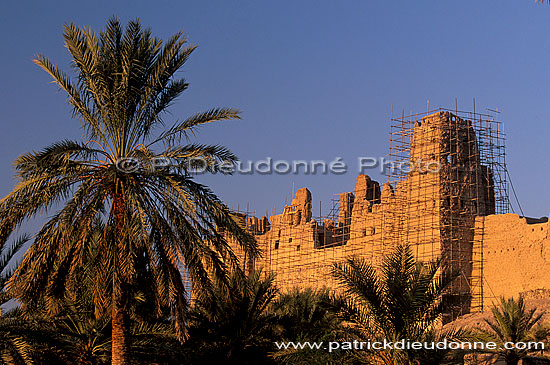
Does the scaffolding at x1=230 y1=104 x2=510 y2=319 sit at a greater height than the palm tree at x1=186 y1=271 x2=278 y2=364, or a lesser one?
greater

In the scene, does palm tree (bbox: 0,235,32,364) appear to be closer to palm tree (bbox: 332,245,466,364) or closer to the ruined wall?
palm tree (bbox: 332,245,466,364)

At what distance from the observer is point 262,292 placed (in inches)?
755

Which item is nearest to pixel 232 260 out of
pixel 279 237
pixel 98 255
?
pixel 98 255

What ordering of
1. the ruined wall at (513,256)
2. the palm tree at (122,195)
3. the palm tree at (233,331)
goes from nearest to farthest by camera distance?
the palm tree at (122,195), the palm tree at (233,331), the ruined wall at (513,256)

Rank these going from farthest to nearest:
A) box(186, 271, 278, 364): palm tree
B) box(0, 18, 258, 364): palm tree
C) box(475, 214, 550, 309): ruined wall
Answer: box(475, 214, 550, 309): ruined wall < box(186, 271, 278, 364): palm tree < box(0, 18, 258, 364): palm tree

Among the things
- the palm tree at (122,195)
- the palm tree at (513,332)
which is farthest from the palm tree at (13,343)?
the palm tree at (513,332)

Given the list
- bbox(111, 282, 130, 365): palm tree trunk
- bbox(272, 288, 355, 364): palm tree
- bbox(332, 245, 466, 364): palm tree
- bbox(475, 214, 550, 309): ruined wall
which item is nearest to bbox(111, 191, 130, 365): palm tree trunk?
bbox(111, 282, 130, 365): palm tree trunk

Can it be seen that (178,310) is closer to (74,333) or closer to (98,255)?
(98,255)

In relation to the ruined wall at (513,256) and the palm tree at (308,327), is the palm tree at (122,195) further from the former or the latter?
the ruined wall at (513,256)

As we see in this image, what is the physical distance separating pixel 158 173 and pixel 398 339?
4715 millimetres

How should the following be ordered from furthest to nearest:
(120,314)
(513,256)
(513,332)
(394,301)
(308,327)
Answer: (513,256) → (308,327) → (513,332) → (394,301) → (120,314)

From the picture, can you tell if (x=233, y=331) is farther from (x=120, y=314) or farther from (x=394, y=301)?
(x=120, y=314)

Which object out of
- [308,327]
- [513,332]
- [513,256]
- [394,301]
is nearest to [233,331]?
[308,327]

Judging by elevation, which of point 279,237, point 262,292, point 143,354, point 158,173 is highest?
point 279,237
